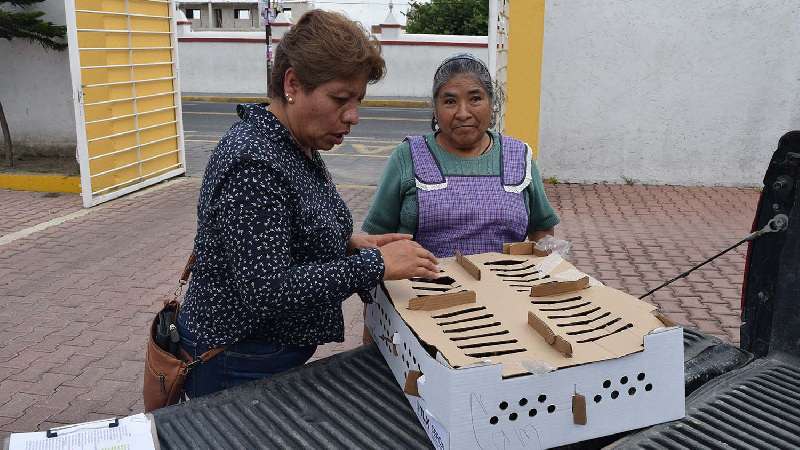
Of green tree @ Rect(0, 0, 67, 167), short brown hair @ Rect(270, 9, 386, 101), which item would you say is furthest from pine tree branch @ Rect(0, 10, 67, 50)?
short brown hair @ Rect(270, 9, 386, 101)

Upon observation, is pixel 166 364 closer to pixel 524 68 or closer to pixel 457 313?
pixel 457 313

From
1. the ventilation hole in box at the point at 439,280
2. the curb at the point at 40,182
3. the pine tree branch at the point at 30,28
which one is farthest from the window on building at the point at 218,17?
the ventilation hole in box at the point at 439,280

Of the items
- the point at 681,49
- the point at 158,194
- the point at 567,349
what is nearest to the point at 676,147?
the point at 681,49

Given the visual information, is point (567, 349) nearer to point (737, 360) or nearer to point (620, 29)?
point (737, 360)

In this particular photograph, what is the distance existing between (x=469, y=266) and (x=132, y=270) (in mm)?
4626

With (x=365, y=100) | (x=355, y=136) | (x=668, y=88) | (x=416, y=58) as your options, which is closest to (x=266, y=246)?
(x=668, y=88)

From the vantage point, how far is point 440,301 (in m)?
1.77

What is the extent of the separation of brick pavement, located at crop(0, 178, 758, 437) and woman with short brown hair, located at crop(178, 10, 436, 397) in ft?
6.92

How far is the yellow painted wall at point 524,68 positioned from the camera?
916 centimetres

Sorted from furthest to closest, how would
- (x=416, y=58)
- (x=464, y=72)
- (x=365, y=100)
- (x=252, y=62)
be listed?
(x=252, y=62)
(x=416, y=58)
(x=365, y=100)
(x=464, y=72)

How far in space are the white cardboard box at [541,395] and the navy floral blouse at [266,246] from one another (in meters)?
0.24

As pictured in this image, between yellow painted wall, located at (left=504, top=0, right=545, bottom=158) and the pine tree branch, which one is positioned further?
yellow painted wall, located at (left=504, top=0, right=545, bottom=158)

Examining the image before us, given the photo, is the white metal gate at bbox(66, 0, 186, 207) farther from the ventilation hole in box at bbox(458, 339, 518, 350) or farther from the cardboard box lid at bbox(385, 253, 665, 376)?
the ventilation hole in box at bbox(458, 339, 518, 350)

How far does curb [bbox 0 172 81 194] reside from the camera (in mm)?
8805
